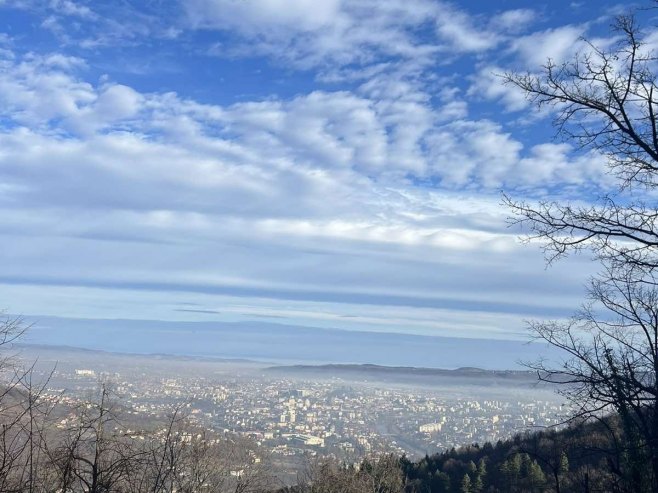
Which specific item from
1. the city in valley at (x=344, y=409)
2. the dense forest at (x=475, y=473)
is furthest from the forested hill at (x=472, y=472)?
the city in valley at (x=344, y=409)

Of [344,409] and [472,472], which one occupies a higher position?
[344,409]

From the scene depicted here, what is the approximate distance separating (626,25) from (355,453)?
31967mm

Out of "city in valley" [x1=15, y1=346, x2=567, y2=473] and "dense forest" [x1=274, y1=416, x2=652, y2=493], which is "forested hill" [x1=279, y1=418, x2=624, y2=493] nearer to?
"dense forest" [x1=274, y1=416, x2=652, y2=493]

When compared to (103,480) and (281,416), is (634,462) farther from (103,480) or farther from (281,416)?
(281,416)

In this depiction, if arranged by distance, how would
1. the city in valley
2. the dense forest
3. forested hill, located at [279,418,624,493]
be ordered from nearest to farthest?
1. the dense forest
2. forested hill, located at [279,418,624,493]
3. the city in valley

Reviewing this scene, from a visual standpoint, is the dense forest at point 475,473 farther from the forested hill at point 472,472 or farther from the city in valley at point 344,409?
the city in valley at point 344,409

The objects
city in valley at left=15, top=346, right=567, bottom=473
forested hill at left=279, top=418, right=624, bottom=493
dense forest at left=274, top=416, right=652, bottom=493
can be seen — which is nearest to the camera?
dense forest at left=274, top=416, right=652, bottom=493

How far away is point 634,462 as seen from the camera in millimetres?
6582

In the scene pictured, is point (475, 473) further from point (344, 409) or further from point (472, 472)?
point (344, 409)

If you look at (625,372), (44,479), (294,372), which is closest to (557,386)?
(625,372)

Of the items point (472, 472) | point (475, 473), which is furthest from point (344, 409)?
point (475, 473)

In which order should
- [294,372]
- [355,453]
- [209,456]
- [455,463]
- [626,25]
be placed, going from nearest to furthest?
[626,25] → [209,456] → [355,453] → [455,463] → [294,372]

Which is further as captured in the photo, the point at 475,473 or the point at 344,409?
the point at 344,409

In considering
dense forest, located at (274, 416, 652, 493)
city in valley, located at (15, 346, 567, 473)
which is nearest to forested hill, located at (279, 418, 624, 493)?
dense forest, located at (274, 416, 652, 493)
